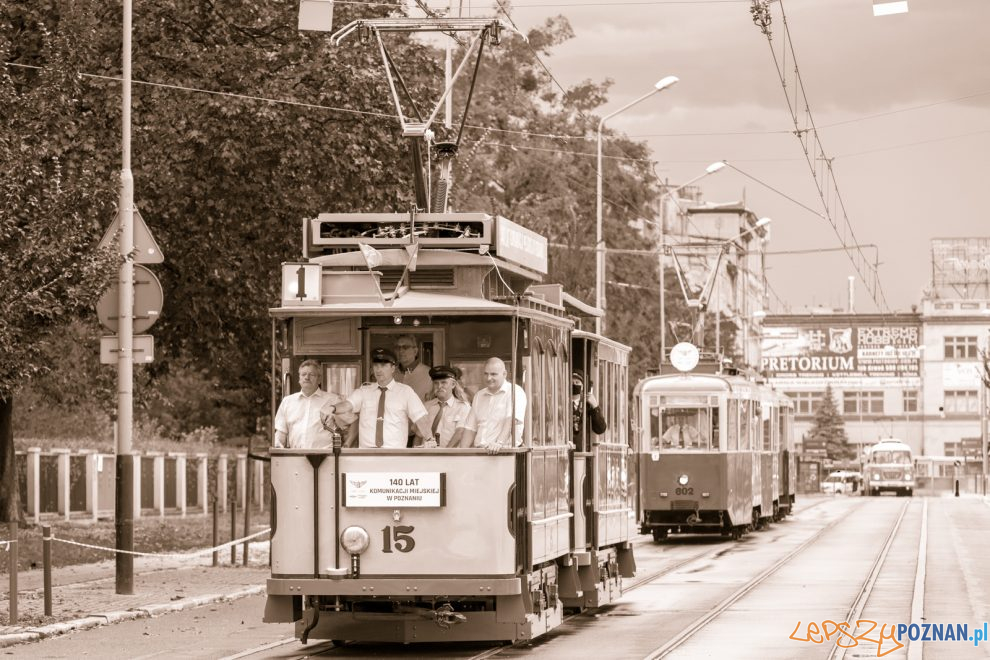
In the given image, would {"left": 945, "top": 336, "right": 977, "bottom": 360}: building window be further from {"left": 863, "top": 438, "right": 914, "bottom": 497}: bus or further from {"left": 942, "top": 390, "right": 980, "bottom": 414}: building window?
{"left": 863, "top": 438, "right": 914, "bottom": 497}: bus

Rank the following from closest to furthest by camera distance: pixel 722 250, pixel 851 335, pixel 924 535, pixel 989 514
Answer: pixel 924 535 < pixel 722 250 < pixel 989 514 < pixel 851 335

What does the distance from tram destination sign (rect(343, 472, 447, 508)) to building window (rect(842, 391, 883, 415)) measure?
4935 inches

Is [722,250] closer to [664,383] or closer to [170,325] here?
[664,383]

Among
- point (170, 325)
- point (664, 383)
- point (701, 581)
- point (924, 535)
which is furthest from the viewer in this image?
point (924, 535)

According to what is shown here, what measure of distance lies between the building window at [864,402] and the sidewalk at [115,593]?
11457 cm

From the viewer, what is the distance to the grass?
2602 cm

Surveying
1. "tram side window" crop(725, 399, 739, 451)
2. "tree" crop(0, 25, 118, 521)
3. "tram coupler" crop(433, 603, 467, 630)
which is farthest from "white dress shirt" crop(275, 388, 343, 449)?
"tram side window" crop(725, 399, 739, 451)

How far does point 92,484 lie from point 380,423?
2467 cm

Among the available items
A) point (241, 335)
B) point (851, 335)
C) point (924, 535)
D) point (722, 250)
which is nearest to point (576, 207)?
point (722, 250)

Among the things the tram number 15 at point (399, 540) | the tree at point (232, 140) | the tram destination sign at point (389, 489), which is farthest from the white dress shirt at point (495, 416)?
the tree at point (232, 140)

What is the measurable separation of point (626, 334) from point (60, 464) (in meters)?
22.1

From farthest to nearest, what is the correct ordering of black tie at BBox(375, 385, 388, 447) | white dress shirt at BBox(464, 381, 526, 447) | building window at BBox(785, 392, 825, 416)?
building window at BBox(785, 392, 825, 416)
white dress shirt at BBox(464, 381, 526, 447)
black tie at BBox(375, 385, 388, 447)

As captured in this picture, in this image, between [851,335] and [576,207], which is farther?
[851,335]

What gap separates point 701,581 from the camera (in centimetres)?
2305
